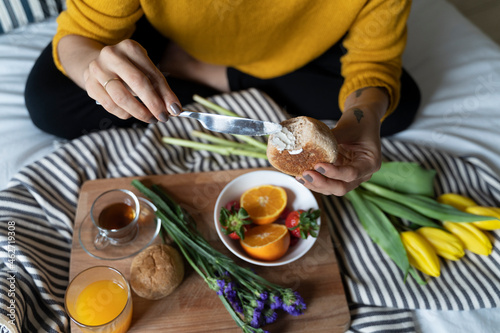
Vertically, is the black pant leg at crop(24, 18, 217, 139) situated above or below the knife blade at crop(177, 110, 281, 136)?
below

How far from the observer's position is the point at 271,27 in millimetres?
1149

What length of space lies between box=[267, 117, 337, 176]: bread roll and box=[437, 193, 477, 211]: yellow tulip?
23.3 inches

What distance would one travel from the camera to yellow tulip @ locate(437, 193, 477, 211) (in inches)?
45.8

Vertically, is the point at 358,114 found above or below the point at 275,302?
above

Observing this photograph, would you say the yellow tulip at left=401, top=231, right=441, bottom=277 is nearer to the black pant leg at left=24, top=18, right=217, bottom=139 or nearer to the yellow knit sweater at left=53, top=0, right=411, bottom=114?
the yellow knit sweater at left=53, top=0, right=411, bottom=114

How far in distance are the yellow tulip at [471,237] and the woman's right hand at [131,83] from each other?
0.85 metres

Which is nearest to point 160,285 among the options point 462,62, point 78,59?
point 78,59

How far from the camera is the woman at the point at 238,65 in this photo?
79 cm

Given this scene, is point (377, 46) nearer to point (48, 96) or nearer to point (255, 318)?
point (255, 318)

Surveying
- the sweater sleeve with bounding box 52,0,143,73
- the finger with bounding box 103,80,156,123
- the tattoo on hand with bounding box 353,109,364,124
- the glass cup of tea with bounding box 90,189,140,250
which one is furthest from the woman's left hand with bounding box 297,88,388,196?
the sweater sleeve with bounding box 52,0,143,73

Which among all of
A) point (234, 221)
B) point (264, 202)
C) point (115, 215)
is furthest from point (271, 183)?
point (115, 215)

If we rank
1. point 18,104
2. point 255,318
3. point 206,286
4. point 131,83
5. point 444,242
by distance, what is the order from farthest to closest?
point 18,104
point 444,242
point 206,286
point 255,318
point 131,83

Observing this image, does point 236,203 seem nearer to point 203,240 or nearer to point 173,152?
point 203,240

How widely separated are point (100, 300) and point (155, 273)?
0.13 meters
